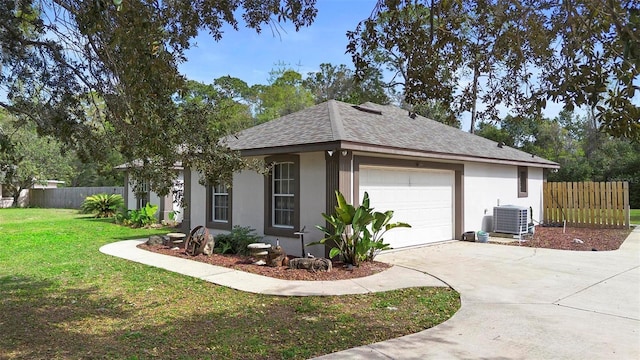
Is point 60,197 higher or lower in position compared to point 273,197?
lower

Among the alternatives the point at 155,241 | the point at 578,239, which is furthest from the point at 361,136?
the point at 578,239

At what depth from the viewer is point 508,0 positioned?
574 cm

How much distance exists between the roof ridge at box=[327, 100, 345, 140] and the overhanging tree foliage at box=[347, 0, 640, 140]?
288 centimetres

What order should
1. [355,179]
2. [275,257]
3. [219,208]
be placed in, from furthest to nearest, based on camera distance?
[219,208]
[355,179]
[275,257]

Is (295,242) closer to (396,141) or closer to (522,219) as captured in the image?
(396,141)

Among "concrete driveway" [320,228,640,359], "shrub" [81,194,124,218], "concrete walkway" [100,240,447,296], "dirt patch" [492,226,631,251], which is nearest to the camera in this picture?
"concrete driveway" [320,228,640,359]

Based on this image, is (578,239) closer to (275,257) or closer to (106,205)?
(275,257)

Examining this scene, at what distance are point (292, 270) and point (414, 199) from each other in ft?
15.7

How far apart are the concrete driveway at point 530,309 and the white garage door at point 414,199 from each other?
130 cm

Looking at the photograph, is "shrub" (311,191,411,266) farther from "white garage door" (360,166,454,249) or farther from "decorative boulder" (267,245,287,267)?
"white garage door" (360,166,454,249)

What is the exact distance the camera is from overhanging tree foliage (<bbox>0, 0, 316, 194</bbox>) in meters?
5.14

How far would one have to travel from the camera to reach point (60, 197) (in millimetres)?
34969

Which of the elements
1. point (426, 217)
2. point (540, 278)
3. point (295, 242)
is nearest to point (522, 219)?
point (426, 217)

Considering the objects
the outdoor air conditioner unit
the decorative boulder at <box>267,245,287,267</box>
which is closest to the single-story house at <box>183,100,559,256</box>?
the outdoor air conditioner unit
